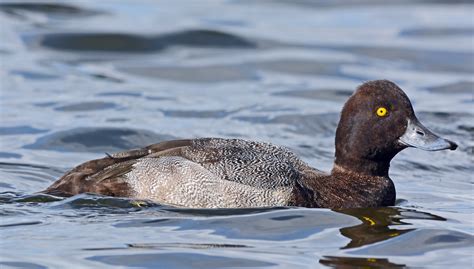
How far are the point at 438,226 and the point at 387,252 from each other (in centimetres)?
93

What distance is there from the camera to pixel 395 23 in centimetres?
2042

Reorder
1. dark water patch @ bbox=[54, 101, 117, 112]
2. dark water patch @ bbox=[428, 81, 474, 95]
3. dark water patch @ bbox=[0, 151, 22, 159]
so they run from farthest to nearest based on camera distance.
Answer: dark water patch @ bbox=[428, 81, 474, 95], dark water patch @ bbox=[54, 101, 117, 112], dark water patch @ bbox=[0, 151, 22, 159]

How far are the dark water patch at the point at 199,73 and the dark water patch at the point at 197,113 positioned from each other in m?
2.17

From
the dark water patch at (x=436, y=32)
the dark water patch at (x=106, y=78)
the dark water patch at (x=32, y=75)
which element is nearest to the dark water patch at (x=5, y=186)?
the dark water patch at (x=32, y=75)

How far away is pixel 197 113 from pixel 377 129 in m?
5.04

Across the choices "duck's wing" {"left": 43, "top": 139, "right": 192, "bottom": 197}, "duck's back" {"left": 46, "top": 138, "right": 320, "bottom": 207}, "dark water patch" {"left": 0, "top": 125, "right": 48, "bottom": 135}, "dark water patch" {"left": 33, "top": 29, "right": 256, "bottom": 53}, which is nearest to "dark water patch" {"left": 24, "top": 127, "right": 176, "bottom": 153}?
"dark water patch" {"left": 0, "top": 125, "right": 48, "bottom": 135}

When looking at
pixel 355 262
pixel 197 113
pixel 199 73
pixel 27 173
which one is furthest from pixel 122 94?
pixel 355 262

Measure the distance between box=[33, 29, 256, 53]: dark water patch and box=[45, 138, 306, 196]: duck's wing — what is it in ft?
28.0

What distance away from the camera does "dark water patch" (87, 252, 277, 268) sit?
778cm

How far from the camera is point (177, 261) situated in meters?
7.84

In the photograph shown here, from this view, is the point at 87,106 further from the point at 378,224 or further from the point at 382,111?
the point at 378,224

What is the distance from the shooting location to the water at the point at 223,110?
830 centimetres

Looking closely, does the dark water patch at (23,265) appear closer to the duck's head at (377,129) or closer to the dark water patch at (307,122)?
the duck's head at (377,129)

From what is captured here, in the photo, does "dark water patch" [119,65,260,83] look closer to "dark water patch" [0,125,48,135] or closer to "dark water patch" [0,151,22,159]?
"dark water patch" [0,125,48,135]
